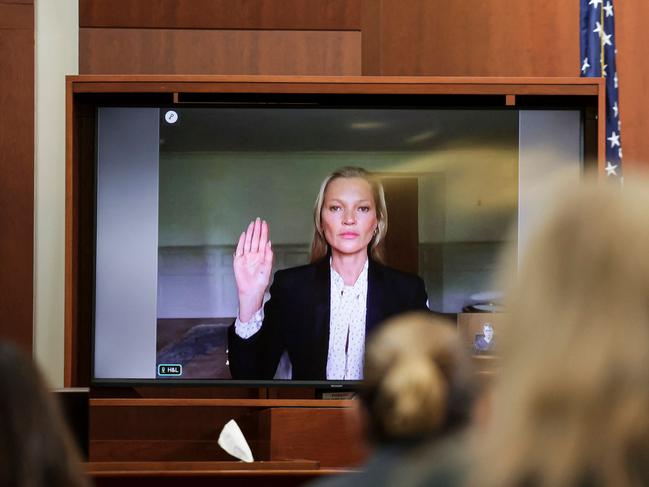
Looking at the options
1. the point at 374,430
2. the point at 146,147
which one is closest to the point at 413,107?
the point at 146,147

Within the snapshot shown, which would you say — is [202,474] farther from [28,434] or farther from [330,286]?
[28,434]

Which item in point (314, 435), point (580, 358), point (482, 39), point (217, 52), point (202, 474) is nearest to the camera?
point (580, 358)

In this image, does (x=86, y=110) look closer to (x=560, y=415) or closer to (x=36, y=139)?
(x=36, y=139)

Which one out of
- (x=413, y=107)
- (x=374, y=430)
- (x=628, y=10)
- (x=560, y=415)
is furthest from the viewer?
(x=628, y=10)

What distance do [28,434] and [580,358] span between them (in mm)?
632

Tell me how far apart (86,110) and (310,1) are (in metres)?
1.11

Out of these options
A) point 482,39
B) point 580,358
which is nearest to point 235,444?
point 482,39

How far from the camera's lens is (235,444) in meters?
4.09

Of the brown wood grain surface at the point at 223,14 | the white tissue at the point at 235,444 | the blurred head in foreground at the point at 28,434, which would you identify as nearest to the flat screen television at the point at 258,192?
the brown wood grain surface at the point at 223,14

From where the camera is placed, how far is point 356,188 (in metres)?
5.32

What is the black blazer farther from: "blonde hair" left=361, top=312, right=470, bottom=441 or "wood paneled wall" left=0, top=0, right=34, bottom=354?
"blonde hair" left=361, top=312, right=470, bottom=441

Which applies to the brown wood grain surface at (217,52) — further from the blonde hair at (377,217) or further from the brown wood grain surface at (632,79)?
the brown wood grain surface at (632,79)

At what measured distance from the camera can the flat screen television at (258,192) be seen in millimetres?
5281

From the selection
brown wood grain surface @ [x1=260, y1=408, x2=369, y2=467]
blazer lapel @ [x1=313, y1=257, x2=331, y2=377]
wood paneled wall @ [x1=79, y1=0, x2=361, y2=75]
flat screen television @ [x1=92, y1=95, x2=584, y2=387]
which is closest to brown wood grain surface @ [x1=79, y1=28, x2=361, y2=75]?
wood paneled wall @ [x1=79, y1=0, x2=361, y2=75]
